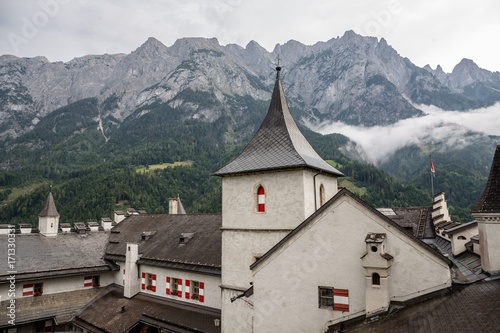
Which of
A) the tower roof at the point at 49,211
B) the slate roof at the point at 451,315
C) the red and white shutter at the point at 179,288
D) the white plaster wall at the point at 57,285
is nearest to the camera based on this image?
the slate roof at the point at 451,315

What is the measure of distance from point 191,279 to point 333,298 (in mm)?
13837

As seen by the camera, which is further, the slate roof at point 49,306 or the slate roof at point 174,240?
the slate roof at point 49,306

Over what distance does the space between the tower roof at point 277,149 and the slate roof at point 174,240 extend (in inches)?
301

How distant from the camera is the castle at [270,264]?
1023cm

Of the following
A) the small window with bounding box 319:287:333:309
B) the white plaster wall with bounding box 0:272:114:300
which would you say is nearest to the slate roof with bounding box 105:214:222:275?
the white plaster wall with bounding box 0:272:114:300

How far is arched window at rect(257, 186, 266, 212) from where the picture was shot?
672 inches

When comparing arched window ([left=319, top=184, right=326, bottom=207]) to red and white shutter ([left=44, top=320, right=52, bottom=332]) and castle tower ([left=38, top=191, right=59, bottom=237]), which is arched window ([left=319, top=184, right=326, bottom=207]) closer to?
red and white shutter ([left=44, top=320, right=52, bottom=332])

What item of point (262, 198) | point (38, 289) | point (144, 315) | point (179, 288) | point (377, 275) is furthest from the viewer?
point (38, 289)

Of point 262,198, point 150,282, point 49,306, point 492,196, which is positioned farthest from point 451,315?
point 49,306

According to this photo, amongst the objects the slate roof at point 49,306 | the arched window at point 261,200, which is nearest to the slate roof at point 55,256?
the slate roof at point 49,306

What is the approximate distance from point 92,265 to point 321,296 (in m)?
25.3

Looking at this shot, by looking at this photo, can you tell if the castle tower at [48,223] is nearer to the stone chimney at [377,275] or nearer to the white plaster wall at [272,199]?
the white plaster wall at [272,199]

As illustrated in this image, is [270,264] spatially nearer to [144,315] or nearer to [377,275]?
[377,275]

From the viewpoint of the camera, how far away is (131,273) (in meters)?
26.5
